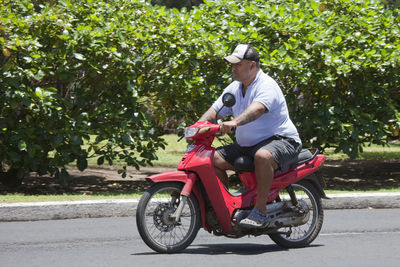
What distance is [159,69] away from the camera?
1095 cm

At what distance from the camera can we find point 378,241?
741 cm

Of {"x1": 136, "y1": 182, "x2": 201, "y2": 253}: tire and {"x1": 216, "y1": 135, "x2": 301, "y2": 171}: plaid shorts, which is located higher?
{"x1": 216, "y1": 135, "x2": 301, "y2": 171}: plaid shorts

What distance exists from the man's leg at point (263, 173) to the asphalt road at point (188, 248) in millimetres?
478

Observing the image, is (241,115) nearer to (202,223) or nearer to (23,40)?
(202,223)

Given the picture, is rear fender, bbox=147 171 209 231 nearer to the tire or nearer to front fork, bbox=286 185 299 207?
the tire

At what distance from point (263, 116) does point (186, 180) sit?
887 millimetres

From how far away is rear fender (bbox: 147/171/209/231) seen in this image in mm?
6613

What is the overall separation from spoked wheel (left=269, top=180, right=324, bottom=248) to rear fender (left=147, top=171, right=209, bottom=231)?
78cm

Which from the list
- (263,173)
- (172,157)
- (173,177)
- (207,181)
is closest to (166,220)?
(173,177)

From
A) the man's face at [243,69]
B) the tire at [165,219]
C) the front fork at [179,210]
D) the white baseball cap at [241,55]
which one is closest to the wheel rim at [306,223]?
the tire at [165,219]

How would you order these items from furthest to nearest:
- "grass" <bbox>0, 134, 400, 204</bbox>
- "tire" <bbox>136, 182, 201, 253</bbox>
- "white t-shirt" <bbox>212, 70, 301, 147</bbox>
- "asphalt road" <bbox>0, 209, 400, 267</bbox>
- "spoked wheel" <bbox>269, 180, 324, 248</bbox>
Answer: "grass" <bbox>0, 134, 400, 204</bbox>
"spoked wheel" <bbox>269, 180, 324, 248</bbox>
"white t-shirt" <bbox>212, 70, 301, 147</bbox>
"tire" <bbox>136, 182, 201, 253</bbox>
"asphalt road" <bbox>0, 209, 400, 267</bbox>

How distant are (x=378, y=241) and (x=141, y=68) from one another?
4710 millimetres

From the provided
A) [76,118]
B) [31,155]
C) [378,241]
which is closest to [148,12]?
[76,118]

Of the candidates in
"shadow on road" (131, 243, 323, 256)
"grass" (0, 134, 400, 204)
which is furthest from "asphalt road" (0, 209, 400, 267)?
"grass" (0, 134, 400, 204)
